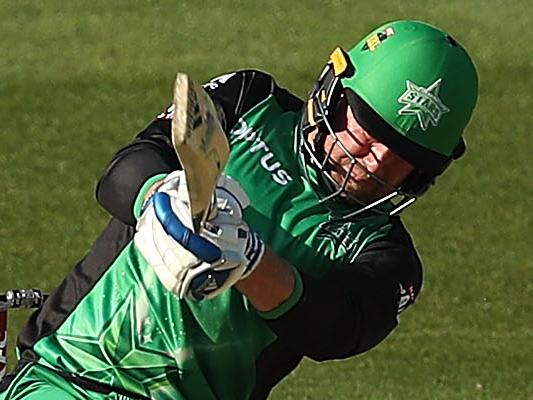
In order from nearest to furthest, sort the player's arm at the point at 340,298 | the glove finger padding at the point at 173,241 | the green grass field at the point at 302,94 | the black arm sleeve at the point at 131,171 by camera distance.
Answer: the glove finger padding at the point at 173,241 < the player's arm at the point at 340,298 < the black arm sleeve at the point at 131,171 < the green grass field at the point at 302,94

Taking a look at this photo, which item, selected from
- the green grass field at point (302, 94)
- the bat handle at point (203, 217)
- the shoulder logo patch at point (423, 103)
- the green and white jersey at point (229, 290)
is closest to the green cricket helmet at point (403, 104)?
the shoulder logo patch at point (423, 103)

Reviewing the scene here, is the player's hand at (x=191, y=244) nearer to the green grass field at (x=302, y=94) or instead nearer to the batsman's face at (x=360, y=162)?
the batsman's face at (x=360, y=162)

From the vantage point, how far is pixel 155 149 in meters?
4.58

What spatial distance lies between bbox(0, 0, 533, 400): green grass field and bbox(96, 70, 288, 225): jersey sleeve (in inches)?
137

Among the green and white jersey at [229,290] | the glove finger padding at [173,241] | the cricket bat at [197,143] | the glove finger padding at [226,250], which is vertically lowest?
the green and white jersey at [229,290]

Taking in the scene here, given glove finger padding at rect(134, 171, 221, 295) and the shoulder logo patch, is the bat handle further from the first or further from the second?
the shoulder logo patch

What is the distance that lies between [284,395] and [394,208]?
3.56 meters

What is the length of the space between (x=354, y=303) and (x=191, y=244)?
82 cm

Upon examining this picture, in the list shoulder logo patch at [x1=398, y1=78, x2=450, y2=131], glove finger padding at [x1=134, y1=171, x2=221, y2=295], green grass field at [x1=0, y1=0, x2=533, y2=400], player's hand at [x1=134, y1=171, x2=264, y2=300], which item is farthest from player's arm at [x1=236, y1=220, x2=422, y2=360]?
green grass field at [x1=0, y1=0, x2=533, y2=400]

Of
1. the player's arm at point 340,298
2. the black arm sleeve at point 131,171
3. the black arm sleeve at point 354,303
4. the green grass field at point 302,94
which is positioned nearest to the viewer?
the player's arm at point 340,298

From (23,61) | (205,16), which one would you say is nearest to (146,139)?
(23,61)

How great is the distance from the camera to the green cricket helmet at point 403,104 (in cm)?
450

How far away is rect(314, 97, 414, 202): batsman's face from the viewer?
14.7 feet

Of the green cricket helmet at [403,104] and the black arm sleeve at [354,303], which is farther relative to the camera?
the green cricket helmet at [403,104]
